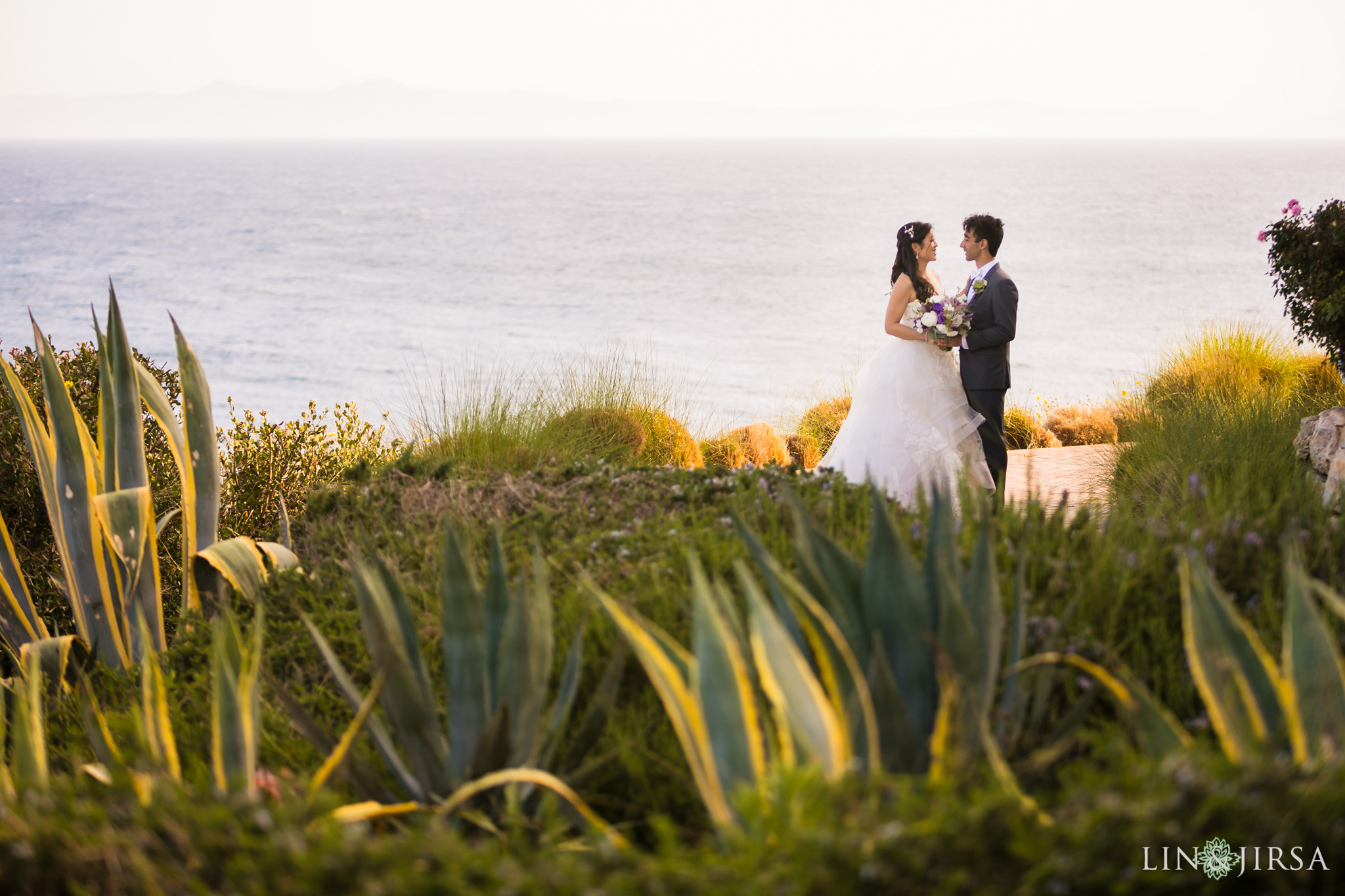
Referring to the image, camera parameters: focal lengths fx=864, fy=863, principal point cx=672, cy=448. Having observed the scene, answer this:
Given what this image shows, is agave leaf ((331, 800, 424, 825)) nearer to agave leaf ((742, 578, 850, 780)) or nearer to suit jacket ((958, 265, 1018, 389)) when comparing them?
agave leaf ((742, 578, 850, 780))

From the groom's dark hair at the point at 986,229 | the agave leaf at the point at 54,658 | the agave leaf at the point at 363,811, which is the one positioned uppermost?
the groom's dark hair at the point at 986,229

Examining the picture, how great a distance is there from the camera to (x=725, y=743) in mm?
1405

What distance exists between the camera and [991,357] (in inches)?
251

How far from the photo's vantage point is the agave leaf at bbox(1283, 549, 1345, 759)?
4.39 feet

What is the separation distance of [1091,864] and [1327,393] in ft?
24.3

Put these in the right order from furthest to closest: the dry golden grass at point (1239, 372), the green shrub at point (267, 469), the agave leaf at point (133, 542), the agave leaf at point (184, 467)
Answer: the dry golden grass at point (1239, 372) < the green shrub at point (267, 469) < the agave leaf at point (184, 467) < the agave leaf at point (133, 542)

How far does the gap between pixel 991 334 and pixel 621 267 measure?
46134 millimetres

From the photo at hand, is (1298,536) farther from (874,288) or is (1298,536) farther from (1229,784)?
(874,288)

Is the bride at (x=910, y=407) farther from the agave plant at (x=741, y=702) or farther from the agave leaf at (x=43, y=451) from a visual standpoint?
the agave plant at (x=741, y=702)

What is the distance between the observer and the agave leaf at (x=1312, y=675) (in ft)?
4.39

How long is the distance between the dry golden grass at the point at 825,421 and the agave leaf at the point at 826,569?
7.58 metres

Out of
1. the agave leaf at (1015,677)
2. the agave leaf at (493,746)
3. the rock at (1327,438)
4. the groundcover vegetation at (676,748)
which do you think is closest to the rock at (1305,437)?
the rock at (1327,438)

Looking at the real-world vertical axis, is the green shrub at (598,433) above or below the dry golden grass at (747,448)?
above

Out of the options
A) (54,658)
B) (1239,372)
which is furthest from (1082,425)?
(54,658)
